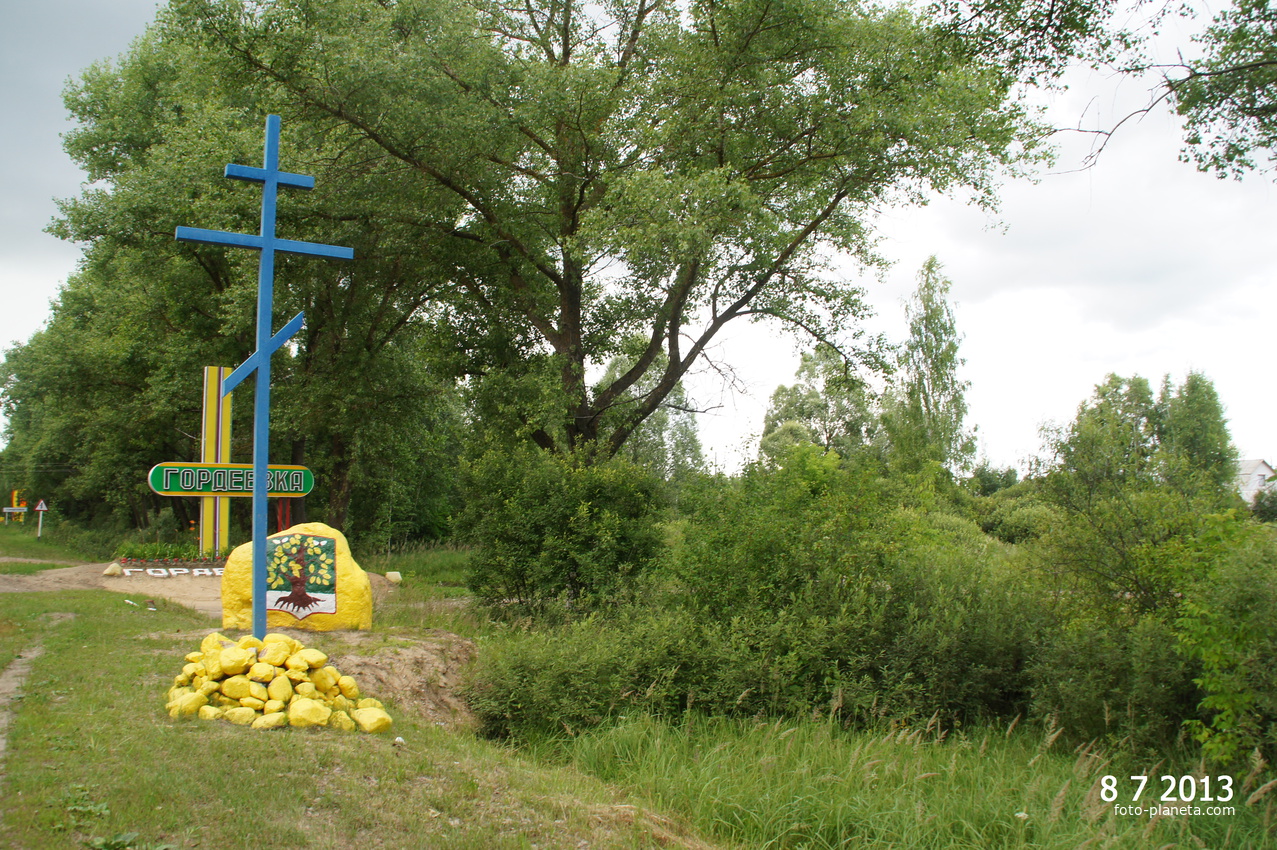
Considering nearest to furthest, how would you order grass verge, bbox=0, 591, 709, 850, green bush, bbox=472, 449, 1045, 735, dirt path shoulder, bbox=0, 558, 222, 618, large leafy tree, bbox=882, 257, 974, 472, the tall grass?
grass verge, bbox=0, 591, 709, 850 → the tall grass → green bush, bbox=472, 449, 1045, 735 → dirt path shoulder, bbox=0, 558, 222, 618 → large leafy tree, bbox=882, 257, 974, 472

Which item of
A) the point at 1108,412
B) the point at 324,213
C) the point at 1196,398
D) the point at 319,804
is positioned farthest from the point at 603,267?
the point at 1196,398

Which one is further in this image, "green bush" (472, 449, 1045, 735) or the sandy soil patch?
"green bush" (472, 449, 1045, 735)

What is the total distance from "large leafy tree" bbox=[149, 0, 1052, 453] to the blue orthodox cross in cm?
563

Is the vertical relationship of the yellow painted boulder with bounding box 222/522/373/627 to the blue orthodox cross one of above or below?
below

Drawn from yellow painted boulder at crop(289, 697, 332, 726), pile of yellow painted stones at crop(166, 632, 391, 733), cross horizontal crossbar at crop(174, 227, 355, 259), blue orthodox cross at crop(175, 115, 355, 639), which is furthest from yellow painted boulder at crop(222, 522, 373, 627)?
yellow painted boulder at crop(289, 697, 332, 726)

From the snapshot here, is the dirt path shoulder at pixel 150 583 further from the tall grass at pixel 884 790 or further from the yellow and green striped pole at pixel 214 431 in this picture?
the tall grass at pixel 884 790

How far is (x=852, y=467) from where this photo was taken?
1159 cm

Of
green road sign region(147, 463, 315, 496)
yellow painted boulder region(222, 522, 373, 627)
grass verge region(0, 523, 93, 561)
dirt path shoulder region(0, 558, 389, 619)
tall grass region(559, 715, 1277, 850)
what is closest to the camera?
tall grass region(559, 715, 1277, 850)

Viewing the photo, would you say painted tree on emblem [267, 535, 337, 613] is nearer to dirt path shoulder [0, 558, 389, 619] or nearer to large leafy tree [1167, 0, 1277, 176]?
dirt path shoulder [0, 558, 389, 619]

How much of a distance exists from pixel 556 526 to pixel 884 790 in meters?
7.72

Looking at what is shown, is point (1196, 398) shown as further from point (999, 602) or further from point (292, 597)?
point (292, 597)

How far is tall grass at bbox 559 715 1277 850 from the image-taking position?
19.0ft

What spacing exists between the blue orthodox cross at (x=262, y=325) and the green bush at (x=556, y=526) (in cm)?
540
